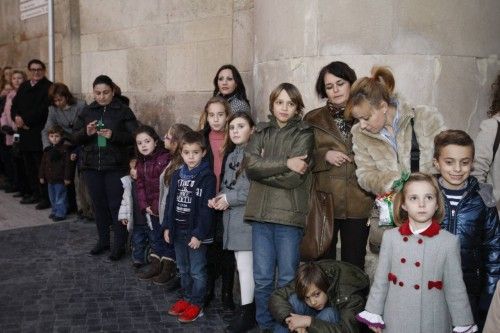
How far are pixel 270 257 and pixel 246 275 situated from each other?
0.40 m

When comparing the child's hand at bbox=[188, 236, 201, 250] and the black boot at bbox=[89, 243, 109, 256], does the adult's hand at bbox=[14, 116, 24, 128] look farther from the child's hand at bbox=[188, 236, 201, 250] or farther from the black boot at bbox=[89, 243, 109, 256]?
the child's hand at bbox=[188, 236, 201, 250]

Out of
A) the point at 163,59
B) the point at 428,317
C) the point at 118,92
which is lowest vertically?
the point at 428,317

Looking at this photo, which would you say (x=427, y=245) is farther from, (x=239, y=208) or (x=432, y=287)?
(x=239, y=208)

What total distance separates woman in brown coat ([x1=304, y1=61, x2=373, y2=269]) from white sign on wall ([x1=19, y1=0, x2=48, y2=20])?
23.4 feet

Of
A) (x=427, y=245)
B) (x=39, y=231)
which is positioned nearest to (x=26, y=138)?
(x=39, y=231)

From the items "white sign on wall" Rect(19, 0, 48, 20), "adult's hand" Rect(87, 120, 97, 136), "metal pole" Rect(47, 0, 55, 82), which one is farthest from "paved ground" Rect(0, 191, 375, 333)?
"white sign on wall" Rect(19, 0, 48, 20)

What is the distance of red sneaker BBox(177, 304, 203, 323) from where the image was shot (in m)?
4.10

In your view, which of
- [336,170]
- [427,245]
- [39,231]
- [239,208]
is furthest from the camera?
[39,231]

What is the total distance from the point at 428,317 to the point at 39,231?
17.1 feet

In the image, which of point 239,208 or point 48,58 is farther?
Result: point 48,58

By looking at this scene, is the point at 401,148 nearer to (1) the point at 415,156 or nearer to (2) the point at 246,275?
(1) the point at 415,156

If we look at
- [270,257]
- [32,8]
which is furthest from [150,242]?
[32,8]

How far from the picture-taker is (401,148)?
3115 millimetres

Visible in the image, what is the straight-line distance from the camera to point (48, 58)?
937 centimetres
